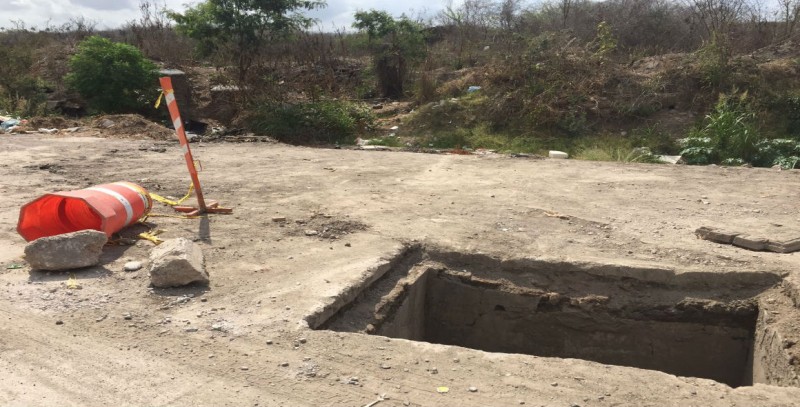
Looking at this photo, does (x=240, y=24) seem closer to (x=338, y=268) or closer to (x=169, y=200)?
(x=169, y=200)

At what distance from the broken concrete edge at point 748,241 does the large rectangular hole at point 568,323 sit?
0.65 meters

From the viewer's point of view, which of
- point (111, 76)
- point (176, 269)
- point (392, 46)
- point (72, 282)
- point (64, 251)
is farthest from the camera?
point (392, 46)

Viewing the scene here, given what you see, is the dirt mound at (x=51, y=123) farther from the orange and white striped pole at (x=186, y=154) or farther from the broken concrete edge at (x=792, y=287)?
the broken concrete edge at (x=792, y=287)

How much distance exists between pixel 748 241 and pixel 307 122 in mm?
8533

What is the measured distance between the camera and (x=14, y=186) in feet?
22.5

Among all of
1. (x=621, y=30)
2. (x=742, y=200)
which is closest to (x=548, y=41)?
(x=621, y=30)

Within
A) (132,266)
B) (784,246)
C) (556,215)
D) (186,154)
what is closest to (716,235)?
(784,246)

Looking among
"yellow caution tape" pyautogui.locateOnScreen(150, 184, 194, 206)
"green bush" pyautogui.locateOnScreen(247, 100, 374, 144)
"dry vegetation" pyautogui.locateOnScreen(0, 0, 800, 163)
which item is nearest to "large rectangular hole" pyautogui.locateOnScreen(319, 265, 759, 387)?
"yellow caution tape" pyautogui.locateOnScreen(150, 184, 194, 206)

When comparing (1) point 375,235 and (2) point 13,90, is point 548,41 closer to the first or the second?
(1) point 375,235

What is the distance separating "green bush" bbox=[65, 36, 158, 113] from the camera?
1248cm

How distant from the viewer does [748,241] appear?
4719mm

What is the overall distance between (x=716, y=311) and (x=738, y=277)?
303mm

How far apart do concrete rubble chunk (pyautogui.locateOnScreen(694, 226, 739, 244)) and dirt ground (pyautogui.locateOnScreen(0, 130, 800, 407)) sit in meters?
0.12

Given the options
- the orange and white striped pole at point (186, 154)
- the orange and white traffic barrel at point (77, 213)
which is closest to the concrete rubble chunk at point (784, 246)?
the orange and white striped pole at point (186, 154)
